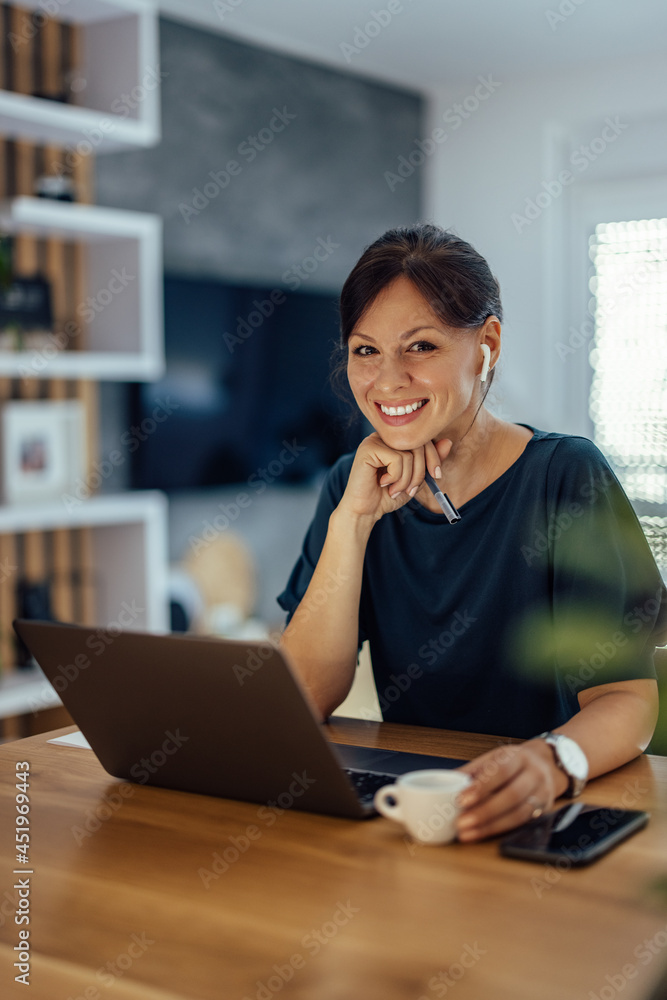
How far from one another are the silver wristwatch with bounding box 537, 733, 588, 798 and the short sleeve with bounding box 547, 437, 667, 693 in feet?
0.85

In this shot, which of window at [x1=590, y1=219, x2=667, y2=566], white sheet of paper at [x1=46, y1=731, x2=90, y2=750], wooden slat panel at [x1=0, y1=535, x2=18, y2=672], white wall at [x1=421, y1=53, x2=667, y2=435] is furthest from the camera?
white wall at [x1=421, y1=53, x2=667, y2=435]

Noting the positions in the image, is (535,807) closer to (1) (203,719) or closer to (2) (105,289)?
(1) (203,719)

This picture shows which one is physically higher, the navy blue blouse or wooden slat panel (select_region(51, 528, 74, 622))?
the navy blue blouse

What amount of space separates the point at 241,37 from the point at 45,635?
4006 mm

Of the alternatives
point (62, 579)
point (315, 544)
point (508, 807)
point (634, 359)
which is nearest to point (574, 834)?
point (508, 807)

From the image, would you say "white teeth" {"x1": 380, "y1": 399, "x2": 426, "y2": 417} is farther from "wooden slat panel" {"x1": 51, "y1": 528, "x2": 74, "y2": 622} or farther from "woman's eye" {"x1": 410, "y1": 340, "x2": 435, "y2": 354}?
"wooden slat panel" {"x1": 51, "y1": 528, "x2": 74, "y2": 622}

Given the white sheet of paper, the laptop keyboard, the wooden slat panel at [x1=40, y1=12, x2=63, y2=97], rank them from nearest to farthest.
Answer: the laptop keyboard, the white sheet of paper, the wooden slat panel at [x1=40, y1=12, x2=63, y2=97]

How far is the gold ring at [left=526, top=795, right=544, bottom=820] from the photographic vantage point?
950mm

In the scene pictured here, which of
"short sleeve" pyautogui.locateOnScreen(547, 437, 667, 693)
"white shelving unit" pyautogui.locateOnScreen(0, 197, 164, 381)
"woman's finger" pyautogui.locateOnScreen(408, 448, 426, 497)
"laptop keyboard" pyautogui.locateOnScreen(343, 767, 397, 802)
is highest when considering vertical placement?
"white shelving unit" pyautogui.locateOnScreen(0, 197, 164, 381)

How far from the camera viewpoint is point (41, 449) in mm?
3451

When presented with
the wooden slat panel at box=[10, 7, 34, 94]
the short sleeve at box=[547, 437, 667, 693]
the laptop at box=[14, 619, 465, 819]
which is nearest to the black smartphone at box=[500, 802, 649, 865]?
the laptop at box=[14, 619, 465, 819]

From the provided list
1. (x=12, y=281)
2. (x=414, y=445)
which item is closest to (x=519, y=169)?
(x=12, y=281)

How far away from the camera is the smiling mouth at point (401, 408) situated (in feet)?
5.10

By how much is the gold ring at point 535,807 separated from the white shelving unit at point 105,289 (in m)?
2.50
